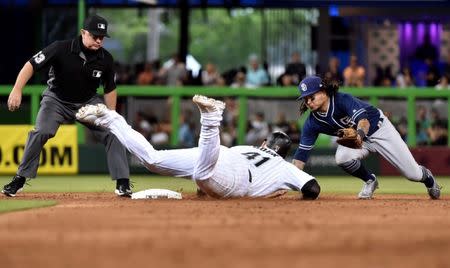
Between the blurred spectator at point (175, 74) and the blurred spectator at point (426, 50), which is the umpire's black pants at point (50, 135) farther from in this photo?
the blurred spectator at point (426, 50)

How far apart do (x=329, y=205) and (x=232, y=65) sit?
54.1 m

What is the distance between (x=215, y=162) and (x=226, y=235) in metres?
3.00

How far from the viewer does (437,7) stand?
26891 mm

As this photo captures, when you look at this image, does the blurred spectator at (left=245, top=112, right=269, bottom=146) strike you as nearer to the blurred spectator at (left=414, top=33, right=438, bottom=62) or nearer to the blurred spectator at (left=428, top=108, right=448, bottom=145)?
the blurred spectator at (left=428, top=108, right=448, bottom=145)

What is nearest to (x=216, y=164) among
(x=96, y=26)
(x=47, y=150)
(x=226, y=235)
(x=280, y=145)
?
(x=280, y=145)

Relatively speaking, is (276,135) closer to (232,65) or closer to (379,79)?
(379,79)

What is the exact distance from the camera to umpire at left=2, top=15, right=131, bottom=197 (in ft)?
42.6

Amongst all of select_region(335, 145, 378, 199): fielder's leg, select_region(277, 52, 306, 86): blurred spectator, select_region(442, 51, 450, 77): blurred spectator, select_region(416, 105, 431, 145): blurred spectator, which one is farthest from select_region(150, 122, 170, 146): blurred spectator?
select_region(335, 145, 378, 199): fielder's leg

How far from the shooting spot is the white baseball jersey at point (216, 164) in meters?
11.3

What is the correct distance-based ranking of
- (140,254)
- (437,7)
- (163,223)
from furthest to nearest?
(437,7) < (163,223) < (140,254)

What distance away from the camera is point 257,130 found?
70.1 ft

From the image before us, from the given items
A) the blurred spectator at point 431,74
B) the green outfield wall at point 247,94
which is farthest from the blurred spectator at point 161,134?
the blurred spectator at point 431,74

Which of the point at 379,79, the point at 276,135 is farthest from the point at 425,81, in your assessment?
the point at 276,135

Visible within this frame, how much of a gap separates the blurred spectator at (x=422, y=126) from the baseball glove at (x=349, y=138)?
956 centimetres
